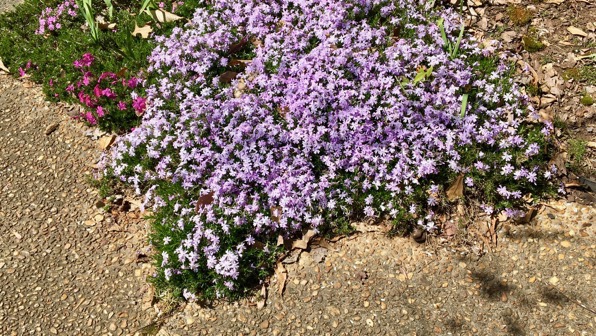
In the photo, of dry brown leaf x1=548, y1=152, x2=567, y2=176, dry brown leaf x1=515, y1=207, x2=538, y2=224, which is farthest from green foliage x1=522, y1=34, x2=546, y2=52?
dry brown leaf x1=515, y1=207, x2=538, y2=224

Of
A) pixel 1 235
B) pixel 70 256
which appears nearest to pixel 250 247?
pixel 70 256

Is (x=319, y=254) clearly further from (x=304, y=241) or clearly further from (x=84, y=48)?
(x=84, y=48)

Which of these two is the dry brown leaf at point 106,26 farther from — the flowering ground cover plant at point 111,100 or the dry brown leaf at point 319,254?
the dry brown leaf at point 319,254

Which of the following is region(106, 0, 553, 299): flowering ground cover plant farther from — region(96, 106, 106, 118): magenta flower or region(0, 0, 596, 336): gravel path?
Result: region(96, 106, 106, 118): magenta flower

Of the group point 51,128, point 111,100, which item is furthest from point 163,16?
point 51,128

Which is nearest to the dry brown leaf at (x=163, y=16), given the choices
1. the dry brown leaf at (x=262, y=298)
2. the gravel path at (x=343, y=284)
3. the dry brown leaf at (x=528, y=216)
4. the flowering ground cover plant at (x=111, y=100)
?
the flowering ground cover plant at (x=111, y=100)
